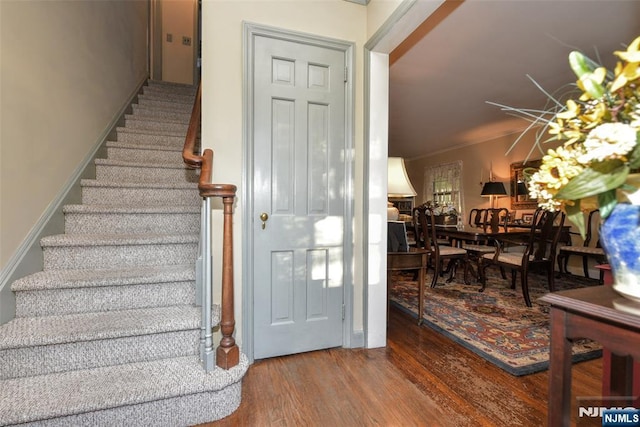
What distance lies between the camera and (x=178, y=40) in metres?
5.51

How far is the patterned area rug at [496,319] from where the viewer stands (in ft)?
6.88

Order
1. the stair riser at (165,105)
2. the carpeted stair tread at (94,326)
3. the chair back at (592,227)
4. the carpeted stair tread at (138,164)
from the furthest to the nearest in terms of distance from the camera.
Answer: the chair back at (592,227) < the stair riser at (165,105) < the carpeted stair tread at (138,164) < the carpeted stair tread at (94,326)

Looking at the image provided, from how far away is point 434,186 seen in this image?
790 cm

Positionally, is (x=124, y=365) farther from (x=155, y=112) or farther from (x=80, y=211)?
(x=155, y=112)

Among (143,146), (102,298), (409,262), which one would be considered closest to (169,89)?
(143,146)

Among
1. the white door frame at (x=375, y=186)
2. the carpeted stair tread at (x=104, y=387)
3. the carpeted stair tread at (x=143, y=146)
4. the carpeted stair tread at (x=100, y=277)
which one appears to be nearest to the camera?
the carpeted stair tread at (x=104, y=387)

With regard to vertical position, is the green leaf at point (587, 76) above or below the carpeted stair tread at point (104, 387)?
above

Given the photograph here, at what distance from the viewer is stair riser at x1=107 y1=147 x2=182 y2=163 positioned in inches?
108

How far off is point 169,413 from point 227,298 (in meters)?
0.55

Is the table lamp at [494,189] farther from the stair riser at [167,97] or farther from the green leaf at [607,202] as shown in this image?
the green leaf at [607,202]

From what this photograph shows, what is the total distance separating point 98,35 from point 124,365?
273 centimetres

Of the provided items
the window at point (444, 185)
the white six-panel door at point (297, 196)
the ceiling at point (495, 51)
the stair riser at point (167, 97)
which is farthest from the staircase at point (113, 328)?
the window at point (444, 185)

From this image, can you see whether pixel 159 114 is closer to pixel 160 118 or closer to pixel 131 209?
pixel 160 118

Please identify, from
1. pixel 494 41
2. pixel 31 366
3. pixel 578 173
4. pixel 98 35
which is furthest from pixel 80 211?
pixel 494 41
